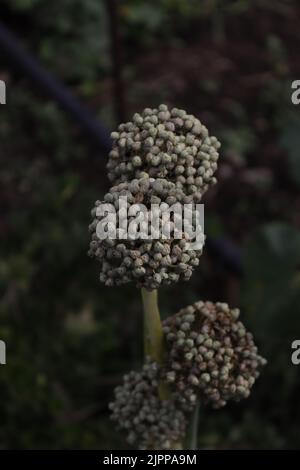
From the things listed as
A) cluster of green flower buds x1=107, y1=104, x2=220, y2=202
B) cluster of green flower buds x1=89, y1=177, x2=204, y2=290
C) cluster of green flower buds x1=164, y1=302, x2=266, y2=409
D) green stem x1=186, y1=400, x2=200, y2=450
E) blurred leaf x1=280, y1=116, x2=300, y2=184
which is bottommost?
green stem x1=186, y1=400, x2=200, y2=450

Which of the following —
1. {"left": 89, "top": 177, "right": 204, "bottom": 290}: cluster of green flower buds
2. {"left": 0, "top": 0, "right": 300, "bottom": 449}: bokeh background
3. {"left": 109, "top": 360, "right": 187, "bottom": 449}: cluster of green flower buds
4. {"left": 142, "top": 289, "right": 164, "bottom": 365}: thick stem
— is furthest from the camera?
{"left": 0, "top": 0, "right": 300, "bottom": 449}: bokeh background

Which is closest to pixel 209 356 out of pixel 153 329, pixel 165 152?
pixel 153 329

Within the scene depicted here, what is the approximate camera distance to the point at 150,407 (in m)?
1.19

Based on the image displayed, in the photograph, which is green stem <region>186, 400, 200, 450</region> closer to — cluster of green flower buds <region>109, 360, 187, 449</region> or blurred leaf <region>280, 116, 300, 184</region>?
cluster of green flower buds <region>109, 360, 187, 449</region>

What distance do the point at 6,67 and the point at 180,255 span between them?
10.1 feet

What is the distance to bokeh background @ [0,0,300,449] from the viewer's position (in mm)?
2221

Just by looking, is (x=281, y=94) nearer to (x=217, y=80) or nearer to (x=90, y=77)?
(x=217, y=80)

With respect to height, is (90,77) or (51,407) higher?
(90,77)

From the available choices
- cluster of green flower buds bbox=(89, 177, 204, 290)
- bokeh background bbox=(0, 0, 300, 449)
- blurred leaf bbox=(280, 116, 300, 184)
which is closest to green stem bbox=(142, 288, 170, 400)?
cluster of green flower buds bbox=(89, 177, 204, 290)

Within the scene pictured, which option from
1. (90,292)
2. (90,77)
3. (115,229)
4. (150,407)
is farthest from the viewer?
(90,77)

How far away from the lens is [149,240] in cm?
→ 93

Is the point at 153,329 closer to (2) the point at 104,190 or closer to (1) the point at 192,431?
(1) the point at 192,431

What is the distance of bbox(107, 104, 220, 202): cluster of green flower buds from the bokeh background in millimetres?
1123
